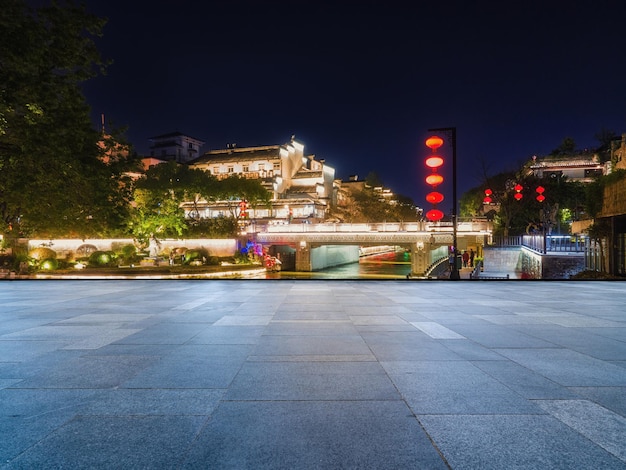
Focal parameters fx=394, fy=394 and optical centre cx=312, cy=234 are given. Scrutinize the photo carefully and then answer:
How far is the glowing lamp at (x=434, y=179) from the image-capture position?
2102cm

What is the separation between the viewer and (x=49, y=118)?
10539 millimetres

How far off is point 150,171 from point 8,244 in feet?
103

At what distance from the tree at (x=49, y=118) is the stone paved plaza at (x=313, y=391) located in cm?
441

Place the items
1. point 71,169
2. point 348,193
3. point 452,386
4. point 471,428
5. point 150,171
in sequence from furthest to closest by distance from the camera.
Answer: point 348,193 → point 150,171 → point 71,169 → point 452,386 → point 471,428

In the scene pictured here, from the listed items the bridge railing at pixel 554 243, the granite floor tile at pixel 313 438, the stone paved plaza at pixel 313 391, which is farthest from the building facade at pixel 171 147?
the granite floor tile at pixel 313 438

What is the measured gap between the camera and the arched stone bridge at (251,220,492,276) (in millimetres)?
39375

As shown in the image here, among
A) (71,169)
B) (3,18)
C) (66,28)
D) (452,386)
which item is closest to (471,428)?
(452,386)

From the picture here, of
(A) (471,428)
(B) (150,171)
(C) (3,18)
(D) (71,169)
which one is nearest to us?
(A) (471,428)

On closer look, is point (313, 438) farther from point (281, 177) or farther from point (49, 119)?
point (281, 177)

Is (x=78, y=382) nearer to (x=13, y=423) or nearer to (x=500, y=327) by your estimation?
(x=13, y=423)

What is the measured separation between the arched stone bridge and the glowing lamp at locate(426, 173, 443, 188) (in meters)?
19.5

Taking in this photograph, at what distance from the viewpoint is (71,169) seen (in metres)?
11.1

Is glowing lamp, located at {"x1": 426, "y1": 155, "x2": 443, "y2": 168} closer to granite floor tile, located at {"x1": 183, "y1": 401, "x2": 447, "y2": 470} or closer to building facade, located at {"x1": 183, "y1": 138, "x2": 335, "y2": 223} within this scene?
granite floor tile, located at {"x1": 183, "y1": 401, "x2": 447, "y2": 470}

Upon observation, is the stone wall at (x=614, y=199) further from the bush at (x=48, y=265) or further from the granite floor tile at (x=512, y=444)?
the bush at (x=48, y=265)
